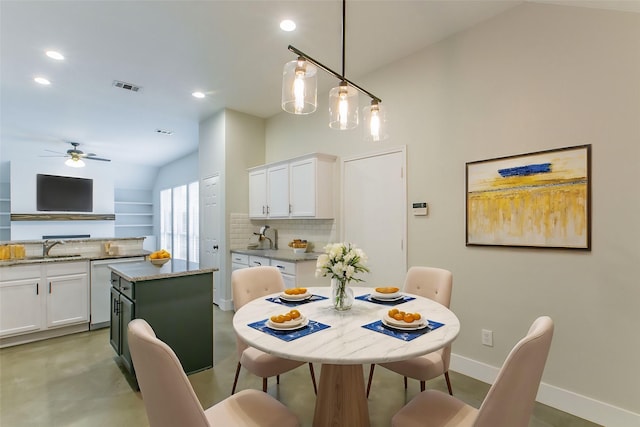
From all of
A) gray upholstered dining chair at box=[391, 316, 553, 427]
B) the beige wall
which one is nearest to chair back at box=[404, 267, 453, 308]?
the beige wall

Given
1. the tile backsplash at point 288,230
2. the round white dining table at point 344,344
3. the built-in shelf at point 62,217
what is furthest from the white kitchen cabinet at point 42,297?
the built-in shelf at point 62,217

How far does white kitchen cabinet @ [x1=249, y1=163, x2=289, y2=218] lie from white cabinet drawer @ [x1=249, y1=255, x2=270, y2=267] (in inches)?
26.0

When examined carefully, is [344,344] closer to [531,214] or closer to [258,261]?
[531,214]

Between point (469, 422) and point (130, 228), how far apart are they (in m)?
10.5

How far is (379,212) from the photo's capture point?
3.50 meters

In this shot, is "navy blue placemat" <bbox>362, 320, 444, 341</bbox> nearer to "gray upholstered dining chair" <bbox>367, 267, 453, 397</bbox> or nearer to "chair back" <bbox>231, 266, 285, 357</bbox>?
"gray upholstered dining chair" <bbox>367, 267, 453, 397</bbox>

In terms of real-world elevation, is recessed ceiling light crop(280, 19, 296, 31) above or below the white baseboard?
above

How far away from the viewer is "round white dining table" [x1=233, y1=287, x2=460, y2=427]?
122 cm

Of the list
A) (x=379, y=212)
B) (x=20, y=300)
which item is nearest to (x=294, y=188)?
(x=379, y=212)

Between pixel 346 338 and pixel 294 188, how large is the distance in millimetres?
3050

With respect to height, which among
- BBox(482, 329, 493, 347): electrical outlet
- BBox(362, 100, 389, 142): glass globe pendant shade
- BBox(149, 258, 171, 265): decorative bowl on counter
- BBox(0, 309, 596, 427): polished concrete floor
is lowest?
BBox(0, 309, 596, 427): polished concrete floor

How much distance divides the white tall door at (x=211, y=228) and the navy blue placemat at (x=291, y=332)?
3.46 metres

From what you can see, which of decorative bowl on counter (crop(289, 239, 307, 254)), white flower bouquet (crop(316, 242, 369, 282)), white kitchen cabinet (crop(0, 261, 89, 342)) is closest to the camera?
white flower bouquet (crop(316, 242, 369, 282))

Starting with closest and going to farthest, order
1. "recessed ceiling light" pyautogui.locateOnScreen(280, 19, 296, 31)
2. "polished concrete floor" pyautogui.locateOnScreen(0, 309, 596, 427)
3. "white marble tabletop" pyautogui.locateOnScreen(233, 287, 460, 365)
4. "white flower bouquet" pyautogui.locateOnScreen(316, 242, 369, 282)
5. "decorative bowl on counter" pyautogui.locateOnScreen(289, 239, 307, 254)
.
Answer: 1. "white marble tabletop" pyautogui.locateOnScreen(233, 287, 460, 365)
2. "white flower bouquet" pyautogui.locateOnScreen(316, 242, 369, 282)
3. "polished concrete floor" pyautogui.locateOnScreen(0, 309, 596, 427)
4. "recessed ceiling light" pyautogui.locateOnScreen(280, 19, 296, 31)
5. "decorative bowl on counter" pyautogui.locateOnScreen(289, 239, 307, 254)
